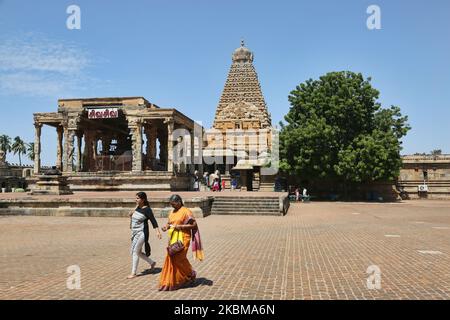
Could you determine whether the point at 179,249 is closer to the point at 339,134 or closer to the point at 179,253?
the point at 179,253

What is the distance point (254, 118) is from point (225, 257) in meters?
56.3

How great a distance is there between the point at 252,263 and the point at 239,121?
56.2 m

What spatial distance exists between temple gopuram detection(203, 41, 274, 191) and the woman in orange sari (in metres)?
41.6

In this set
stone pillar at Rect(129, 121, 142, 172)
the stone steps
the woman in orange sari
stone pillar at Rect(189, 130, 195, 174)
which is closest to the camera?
the woman in orange sari

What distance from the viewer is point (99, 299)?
19.2ft

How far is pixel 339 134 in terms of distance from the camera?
34.1 metres

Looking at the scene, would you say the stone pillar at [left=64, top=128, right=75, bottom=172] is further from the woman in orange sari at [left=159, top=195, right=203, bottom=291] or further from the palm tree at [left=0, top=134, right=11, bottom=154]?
the palm tree at [left=0, top=134, right=11, bottom=154]

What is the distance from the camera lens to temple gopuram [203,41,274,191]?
5103cm

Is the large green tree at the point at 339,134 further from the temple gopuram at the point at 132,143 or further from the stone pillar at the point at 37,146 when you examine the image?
the stone pillar at the point at 37,146

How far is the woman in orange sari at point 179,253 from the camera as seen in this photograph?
20.7ft

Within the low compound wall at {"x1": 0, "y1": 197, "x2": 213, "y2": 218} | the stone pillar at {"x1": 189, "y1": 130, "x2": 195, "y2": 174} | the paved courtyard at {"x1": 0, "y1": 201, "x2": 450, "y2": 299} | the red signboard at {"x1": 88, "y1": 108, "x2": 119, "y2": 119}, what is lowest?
the paved courtyard at {"x1": 0, "y1": 201, "x2": 450, "y2": 299}

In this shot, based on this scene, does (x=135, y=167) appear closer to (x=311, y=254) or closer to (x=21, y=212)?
(x=21, y=212)

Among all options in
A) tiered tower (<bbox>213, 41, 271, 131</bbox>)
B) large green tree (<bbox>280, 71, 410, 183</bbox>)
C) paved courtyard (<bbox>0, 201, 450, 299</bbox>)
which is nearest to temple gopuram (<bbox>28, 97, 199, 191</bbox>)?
large green tree (<bbox>280, 71, 410, 183</bbox>)
